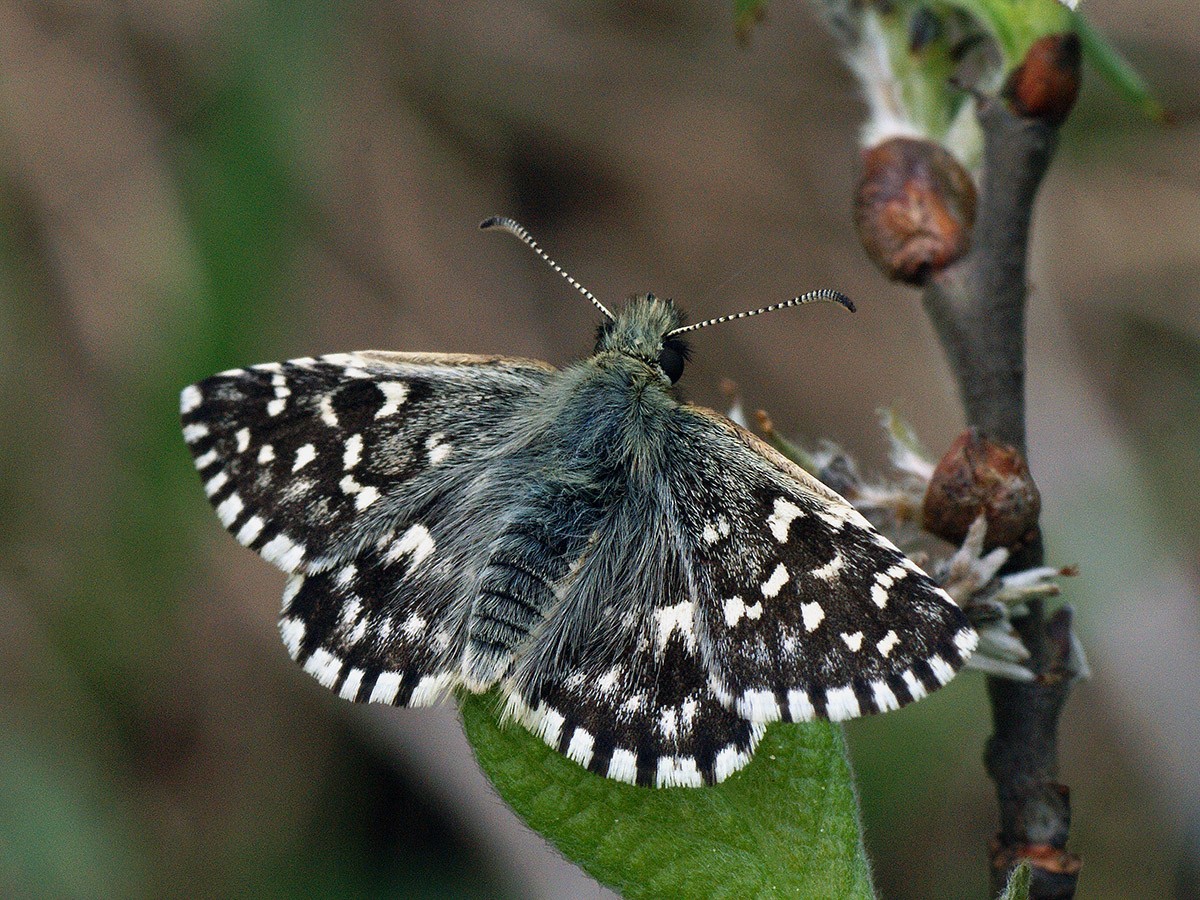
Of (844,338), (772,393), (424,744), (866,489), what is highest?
(844,338)

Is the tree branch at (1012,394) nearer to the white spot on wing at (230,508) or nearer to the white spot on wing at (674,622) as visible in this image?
the white spot on wing at (674,622)

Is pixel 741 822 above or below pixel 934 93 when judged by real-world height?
below

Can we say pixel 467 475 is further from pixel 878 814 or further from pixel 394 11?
pixel 394 11

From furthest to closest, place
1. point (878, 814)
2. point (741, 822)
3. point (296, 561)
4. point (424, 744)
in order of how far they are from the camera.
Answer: point (424, 744)
point (878, 814)
point (296, 561)
point (741, 822)

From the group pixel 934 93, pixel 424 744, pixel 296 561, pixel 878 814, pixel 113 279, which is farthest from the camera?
pixel 113 279

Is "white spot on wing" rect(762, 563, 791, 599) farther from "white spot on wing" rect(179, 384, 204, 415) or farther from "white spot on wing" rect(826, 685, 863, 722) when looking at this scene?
"white spot on wing" rect(179, 384, 204, 415)

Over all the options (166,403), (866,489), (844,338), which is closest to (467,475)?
(866,489)

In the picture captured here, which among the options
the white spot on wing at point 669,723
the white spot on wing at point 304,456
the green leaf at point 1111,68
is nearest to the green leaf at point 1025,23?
the green leaf at point 1111,68
